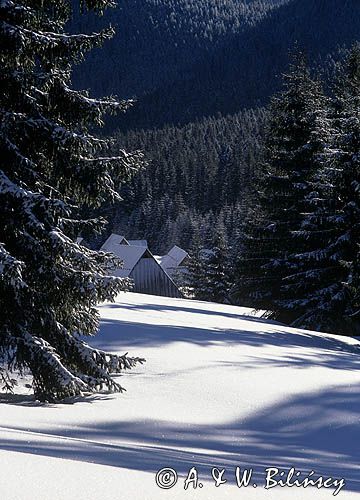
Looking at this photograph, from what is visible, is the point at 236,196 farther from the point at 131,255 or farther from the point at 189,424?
the point at 189,424

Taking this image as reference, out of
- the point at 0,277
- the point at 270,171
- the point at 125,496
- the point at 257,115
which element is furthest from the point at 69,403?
the point at 257,115

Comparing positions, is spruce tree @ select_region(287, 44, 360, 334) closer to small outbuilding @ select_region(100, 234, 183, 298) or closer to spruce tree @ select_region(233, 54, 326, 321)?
spruce tree @ select_region(233, 54, 326, 321)

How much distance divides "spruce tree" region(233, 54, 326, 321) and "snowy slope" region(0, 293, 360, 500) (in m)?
9.87

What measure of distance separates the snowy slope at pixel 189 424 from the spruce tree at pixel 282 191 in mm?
9870

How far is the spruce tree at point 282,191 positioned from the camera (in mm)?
20656

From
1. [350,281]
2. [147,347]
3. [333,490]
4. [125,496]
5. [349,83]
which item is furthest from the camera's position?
[349,83]

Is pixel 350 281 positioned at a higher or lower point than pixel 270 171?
lower

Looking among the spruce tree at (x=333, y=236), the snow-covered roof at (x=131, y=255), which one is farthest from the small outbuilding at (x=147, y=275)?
the spruce tree at (x=333, y=236)

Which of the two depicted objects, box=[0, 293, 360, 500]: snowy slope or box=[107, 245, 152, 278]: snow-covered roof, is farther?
box=[107, 245, 152, 278]: snow-covered roof

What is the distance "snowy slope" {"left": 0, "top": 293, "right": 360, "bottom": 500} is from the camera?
3.14m

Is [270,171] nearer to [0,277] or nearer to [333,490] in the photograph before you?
[0,277]

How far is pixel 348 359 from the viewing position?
36.9ft

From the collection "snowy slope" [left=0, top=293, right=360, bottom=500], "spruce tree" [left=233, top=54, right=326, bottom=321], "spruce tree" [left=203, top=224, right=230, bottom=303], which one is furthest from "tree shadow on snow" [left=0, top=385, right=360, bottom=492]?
"spruce tree" [left=203, top=224, right=230, bottom=303]

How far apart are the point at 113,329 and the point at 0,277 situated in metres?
4.08
